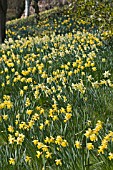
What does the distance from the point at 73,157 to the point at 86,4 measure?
13.5 ft

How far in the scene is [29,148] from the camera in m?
3.68

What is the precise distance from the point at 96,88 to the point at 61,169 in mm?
2167

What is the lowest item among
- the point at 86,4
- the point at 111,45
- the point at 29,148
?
the point at 29,148

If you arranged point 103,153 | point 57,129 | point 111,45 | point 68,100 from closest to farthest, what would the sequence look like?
point 103,153, point 57,129, point 68,100, point 111,45

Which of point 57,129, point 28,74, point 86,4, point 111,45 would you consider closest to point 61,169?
point 57,129

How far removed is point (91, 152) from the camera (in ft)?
11.1

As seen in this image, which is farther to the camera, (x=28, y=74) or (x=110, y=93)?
(x=28, y=74)

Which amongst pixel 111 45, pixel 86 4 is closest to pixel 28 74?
pixel 86 4

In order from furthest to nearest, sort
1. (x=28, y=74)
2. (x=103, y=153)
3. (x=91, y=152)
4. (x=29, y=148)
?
(x=28, y=74), (x=29, y=148), (x=91, y=152), (x=103, y=153)

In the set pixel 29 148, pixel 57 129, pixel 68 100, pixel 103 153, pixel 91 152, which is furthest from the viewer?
pixel 68 100

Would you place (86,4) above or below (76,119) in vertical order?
above

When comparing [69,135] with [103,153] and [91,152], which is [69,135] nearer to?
[91,152]

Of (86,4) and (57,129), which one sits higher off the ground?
(86,4)

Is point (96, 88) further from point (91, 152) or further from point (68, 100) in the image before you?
point (91, 152)
